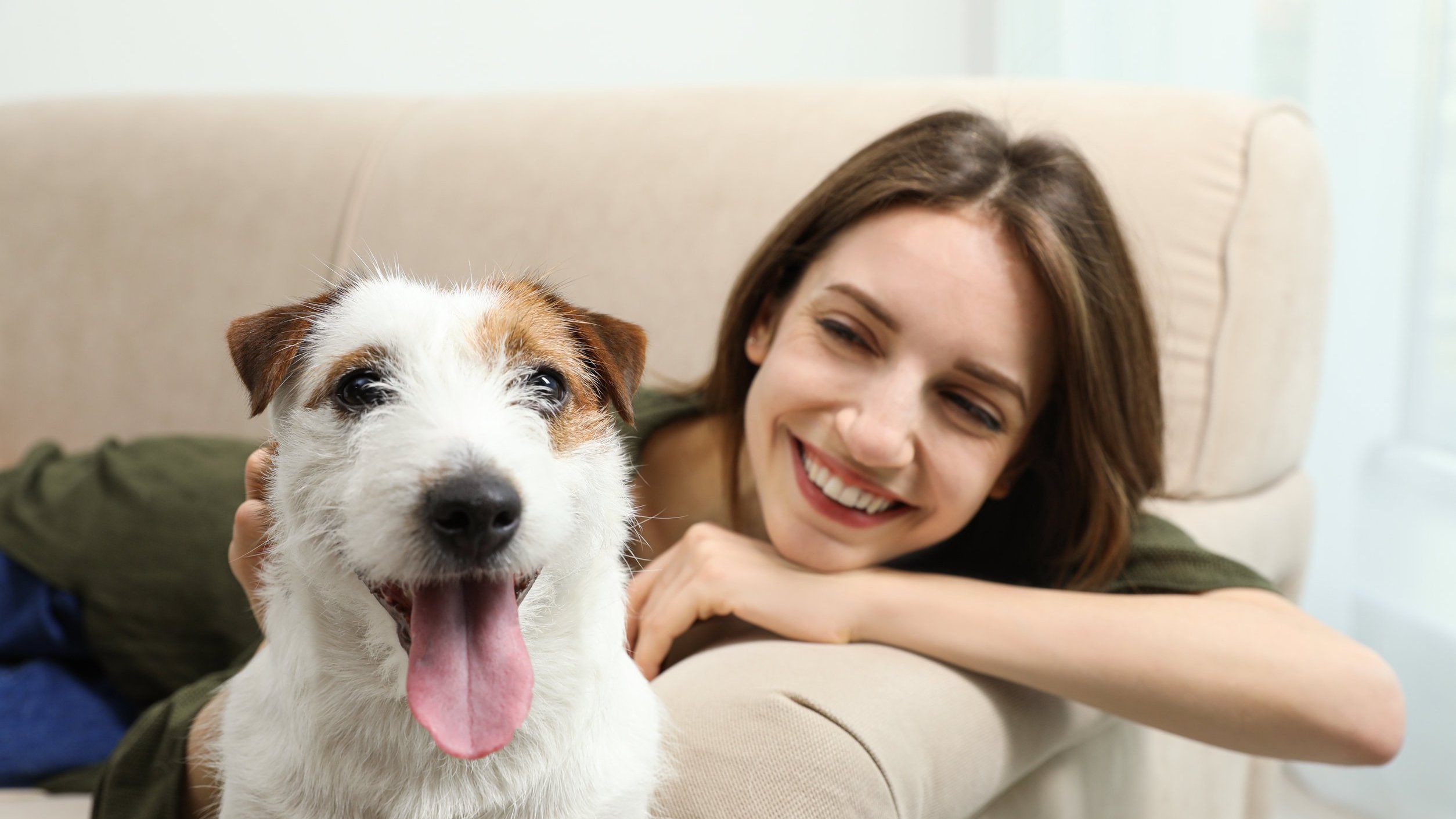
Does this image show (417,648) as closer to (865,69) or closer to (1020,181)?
(1020,181)

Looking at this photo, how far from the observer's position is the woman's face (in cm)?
95

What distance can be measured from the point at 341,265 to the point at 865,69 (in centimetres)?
133

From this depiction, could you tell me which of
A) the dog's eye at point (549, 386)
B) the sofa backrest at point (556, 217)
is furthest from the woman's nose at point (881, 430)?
the sofa backrest at point (556, 217)

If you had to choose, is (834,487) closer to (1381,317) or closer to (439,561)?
(439,561)

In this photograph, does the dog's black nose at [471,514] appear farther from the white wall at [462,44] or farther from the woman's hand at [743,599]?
the white wall at [462,44]

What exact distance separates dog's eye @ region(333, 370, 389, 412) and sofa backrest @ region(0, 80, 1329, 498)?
0.87 m

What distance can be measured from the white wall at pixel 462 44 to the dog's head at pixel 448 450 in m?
1.83

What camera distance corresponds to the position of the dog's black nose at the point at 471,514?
43 centimetres

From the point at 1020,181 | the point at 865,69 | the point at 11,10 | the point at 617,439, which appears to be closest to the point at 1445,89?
the point at 1020,181

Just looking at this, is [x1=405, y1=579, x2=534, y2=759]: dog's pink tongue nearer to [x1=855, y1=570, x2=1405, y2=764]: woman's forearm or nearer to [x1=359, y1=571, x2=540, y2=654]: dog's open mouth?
[x1=359, y1=571, x2=540, y2=654]: dog's open mouth

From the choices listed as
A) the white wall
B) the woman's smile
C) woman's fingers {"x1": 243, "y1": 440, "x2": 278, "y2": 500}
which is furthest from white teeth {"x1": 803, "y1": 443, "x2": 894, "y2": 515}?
the white wall

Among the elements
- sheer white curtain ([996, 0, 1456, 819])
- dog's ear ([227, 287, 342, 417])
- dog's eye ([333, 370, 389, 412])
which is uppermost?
dog's ear ([227, 287, 342, 417])

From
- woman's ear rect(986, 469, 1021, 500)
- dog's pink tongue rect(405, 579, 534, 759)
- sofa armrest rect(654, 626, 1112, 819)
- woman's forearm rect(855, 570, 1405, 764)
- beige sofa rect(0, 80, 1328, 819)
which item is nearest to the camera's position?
dog's pink tongue rect(405, 579, 534, 759)

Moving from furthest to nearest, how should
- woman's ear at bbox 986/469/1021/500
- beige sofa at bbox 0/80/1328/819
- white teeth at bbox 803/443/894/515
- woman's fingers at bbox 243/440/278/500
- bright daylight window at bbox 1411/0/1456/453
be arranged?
bright daylight window at bbox 1411/0/1456/453
beige sofa at bbox 0/80/1328/819
woman's ear at bbox 986/469/1021/500
white teeth at bbox 803/443/894/515
woman's fingers at bbox 243/440/278/500
